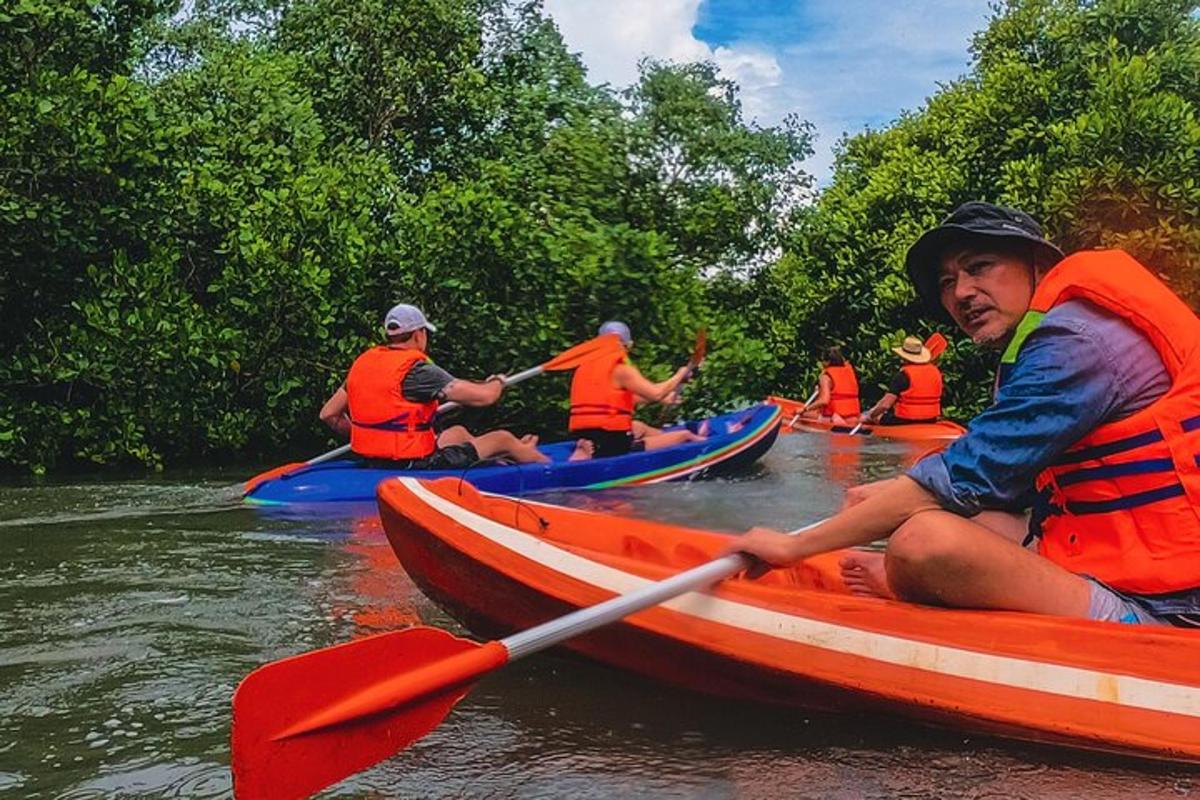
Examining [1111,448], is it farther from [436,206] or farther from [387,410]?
[436,206]

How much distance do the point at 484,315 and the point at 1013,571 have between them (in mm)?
8584

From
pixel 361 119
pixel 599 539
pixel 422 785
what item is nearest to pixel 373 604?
pixel 599 539

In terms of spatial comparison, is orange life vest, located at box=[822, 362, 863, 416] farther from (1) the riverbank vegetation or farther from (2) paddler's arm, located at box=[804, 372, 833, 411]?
(1) the riverbank vegetation

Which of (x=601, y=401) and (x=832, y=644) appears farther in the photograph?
(x=601, y=401)

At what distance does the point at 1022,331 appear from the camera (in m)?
2.64

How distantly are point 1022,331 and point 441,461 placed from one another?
4.89 meters

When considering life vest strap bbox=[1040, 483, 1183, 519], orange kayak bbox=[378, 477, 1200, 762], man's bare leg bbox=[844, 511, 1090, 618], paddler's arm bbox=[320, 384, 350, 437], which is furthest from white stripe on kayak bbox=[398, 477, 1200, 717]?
paddler's arm bbox=[320, 384, 350, 437]

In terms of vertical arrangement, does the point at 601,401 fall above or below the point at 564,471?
above

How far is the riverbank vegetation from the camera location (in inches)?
367

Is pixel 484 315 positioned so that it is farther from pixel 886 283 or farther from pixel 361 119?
pixel 886 283

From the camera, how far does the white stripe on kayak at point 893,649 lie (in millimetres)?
2457

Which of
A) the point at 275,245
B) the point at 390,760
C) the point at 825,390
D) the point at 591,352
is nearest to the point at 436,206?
→ the point at 275,245

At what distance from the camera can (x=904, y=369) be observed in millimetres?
12688

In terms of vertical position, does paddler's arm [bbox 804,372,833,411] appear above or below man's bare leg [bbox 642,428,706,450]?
above
